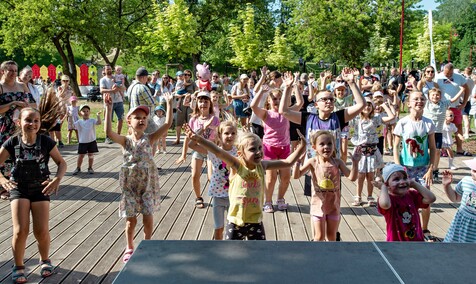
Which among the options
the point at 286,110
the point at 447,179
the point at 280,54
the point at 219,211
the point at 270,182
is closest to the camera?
the point at 447,179

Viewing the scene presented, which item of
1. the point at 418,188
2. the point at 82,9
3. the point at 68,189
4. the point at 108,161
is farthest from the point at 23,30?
the point at 418,188

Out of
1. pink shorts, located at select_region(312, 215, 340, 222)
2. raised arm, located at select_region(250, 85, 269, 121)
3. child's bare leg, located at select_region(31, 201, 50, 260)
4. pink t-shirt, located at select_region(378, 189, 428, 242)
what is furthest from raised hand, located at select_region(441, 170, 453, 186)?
child's bare leg, located at select_region(31, 201, 50, 260)

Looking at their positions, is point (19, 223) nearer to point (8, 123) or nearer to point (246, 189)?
point (246, 189)

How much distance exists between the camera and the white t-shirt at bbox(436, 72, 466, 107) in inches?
405

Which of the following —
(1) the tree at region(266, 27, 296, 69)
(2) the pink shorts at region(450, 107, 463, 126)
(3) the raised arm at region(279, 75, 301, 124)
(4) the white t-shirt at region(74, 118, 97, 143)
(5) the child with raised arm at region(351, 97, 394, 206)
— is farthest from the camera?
(1) the tree at region(266, 27, 296, 69)

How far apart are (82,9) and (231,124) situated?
31.3 m

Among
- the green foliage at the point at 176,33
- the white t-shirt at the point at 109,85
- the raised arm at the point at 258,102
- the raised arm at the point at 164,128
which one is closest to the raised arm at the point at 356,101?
the raised arm at the point at 258,102

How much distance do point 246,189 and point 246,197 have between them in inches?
2.6

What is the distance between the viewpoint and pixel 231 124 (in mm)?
5000

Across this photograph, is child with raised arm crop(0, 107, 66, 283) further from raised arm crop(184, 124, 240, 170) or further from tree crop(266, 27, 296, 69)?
tree crop(266, 27, 296, 69)

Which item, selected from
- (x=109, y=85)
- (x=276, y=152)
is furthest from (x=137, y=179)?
(x=109, y=85)

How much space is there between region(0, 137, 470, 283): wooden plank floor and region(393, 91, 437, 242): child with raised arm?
2.55 feet

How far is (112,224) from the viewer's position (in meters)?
6.32

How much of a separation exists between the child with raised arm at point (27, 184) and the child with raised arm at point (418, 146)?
12.4 ft
